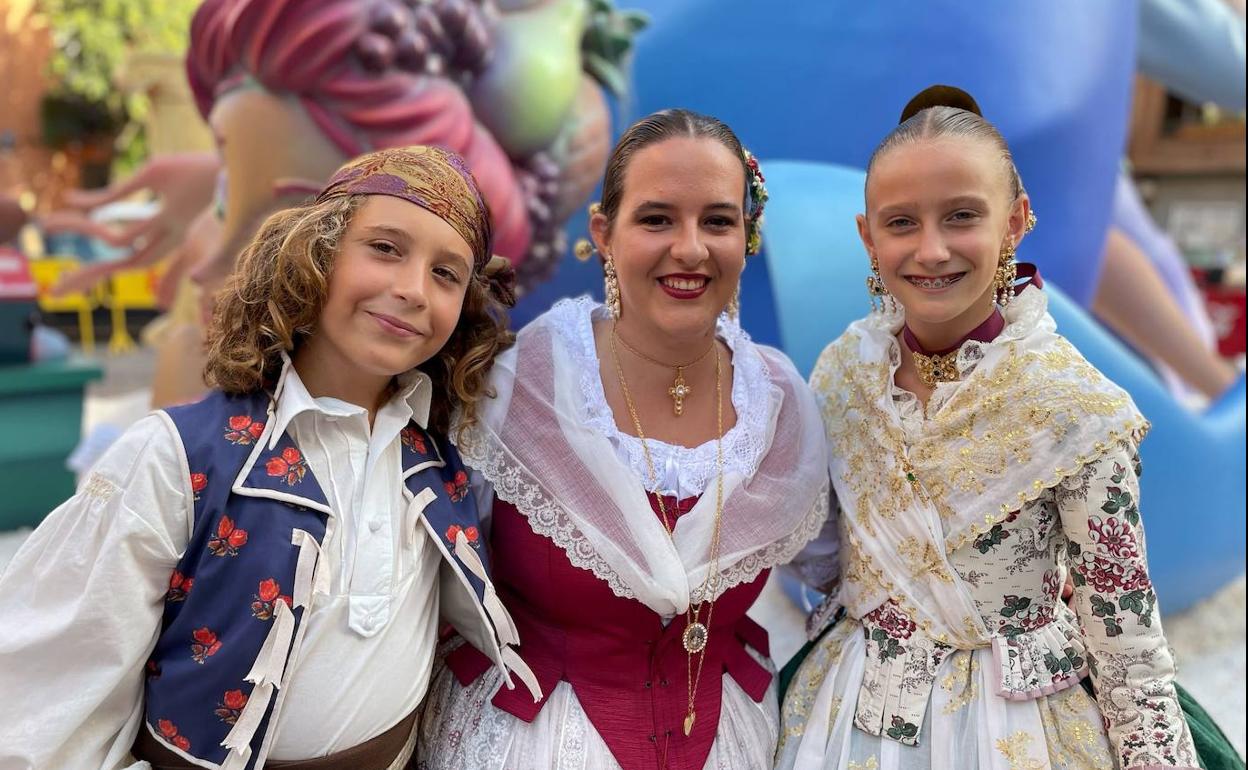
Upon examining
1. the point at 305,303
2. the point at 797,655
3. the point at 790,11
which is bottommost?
the point at 797,655

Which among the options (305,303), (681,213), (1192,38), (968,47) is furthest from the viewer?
(1192,38)

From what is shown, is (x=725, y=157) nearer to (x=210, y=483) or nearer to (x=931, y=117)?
(x=931, y=117)

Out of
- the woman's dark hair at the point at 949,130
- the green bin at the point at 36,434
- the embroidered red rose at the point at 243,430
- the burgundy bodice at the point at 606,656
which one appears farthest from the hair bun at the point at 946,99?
the green bin at the point at 36,434

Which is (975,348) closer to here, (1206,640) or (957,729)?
(957,729)

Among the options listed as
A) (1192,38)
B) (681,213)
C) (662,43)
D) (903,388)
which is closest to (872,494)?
(903,388)

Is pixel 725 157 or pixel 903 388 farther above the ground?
pixel 725 157

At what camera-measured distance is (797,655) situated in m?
1.62

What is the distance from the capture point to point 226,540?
3.82 feet

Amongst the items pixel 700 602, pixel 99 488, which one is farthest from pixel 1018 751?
pixel 99 488

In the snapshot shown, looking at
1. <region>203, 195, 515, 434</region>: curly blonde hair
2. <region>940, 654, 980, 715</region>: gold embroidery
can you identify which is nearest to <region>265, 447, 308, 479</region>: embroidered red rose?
<region>203, 195, 515, 434</region>: curly blonde hair

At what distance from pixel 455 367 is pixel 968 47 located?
2244mm

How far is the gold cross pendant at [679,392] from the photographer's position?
5.04 ft

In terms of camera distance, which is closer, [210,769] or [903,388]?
[210,769]

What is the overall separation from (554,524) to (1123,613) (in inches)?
31.3
